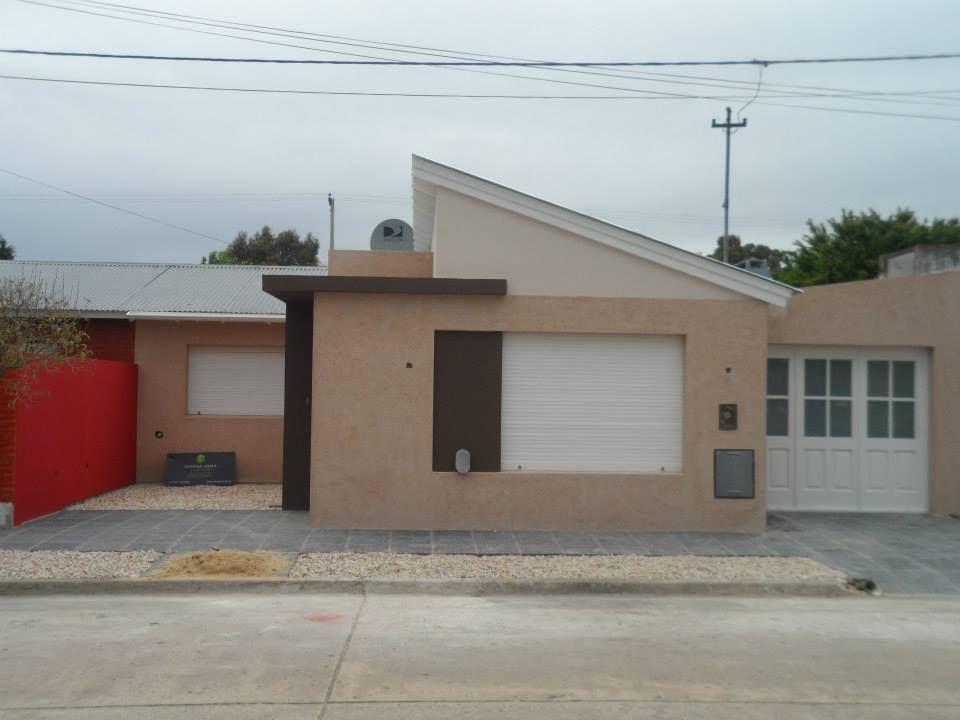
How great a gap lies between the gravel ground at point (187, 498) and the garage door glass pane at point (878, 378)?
28.7 ft

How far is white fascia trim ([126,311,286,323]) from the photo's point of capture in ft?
50.4

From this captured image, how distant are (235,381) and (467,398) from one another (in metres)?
6.15

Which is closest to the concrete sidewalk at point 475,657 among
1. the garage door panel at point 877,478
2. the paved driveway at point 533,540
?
the paved driveway at point 533,540

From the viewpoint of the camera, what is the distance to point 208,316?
1539 centimetres

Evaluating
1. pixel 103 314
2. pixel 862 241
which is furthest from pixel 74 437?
pixel 862 241

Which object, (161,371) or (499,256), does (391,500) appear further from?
(161,371)

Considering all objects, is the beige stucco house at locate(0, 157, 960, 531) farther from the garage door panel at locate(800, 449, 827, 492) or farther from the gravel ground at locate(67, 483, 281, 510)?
the gravel ground at locate(67, 483, 281, 510)

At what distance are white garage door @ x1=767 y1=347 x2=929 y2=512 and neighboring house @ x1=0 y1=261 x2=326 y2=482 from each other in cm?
821

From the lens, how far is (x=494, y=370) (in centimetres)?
1170

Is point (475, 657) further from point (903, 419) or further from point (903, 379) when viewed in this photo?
point (903, 379)

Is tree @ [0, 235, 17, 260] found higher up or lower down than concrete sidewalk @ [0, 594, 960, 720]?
higher up

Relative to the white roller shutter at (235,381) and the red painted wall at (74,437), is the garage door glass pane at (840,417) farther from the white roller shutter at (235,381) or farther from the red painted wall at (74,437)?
the red painted wall at (74,437)

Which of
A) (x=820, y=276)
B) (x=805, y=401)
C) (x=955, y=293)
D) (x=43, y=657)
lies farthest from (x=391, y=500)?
(x=820, y=276)

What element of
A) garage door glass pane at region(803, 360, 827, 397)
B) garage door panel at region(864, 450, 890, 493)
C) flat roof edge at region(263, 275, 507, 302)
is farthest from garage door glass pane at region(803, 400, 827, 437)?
flat roof edge at region(263, 275, 507, 302)
